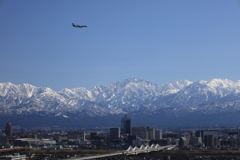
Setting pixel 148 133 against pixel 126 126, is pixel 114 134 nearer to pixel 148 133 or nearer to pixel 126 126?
pixel 148 133

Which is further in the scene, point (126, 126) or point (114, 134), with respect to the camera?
point (126, 126)

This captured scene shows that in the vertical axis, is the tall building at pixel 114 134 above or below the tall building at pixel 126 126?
below

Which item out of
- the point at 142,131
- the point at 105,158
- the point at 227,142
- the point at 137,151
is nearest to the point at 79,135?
the point at 142,131

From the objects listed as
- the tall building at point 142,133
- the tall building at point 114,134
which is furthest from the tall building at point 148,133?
the tall building at point 114,134

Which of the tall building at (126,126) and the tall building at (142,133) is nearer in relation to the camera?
the tall building at (142,133)

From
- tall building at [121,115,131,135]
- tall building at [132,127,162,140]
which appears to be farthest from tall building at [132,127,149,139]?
tall building at [121,115,131,135]

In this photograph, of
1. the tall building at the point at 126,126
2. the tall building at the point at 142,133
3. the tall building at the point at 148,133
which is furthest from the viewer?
the tall building at the point at 126,126

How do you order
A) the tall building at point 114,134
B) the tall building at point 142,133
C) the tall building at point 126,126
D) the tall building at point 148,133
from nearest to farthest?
1. the tall building at point 114,134
2. the tall building at point 142,133
3. the tall building at point 148,133
4. the tall building at point 126,126

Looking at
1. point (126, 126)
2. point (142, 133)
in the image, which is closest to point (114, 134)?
point (142, 133)

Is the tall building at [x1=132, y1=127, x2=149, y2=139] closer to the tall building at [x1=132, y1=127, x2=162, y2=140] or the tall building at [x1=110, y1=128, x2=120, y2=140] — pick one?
the tall building at [x1=132, y1=127, x2=162, y2=140]

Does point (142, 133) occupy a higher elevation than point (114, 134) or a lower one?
higher

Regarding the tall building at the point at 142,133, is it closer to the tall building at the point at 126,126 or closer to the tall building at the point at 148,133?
the tall building at the point at 148,133
